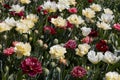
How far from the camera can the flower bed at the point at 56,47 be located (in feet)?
10.1

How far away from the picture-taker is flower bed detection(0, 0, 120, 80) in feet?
10.1

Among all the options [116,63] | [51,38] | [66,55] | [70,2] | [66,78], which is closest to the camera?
[66,78]

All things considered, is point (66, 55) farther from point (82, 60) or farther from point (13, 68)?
point (13, 68)

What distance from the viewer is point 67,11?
469 cm

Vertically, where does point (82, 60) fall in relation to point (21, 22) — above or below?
below

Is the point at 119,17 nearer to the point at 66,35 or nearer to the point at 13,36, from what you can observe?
the point at 66,35

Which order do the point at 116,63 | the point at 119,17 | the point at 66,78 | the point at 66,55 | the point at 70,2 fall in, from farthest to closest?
the point at 119,17
the point at 70,2
the point at 66,55
the point at 116,63
the point at 66,78

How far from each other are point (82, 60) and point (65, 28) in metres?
0.60

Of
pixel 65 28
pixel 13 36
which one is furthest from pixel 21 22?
pixel 65 28

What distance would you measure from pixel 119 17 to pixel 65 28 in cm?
140

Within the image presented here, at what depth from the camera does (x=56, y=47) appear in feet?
10.6

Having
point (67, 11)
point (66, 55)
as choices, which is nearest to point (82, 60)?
point (66, 55)

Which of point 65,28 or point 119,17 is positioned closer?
point 65,28

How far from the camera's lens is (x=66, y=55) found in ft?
11.8
